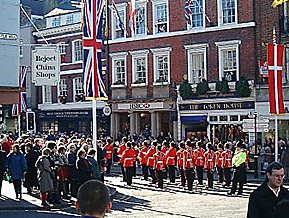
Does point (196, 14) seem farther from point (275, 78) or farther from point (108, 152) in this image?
point (275, 78)

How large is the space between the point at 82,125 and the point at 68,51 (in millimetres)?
6052

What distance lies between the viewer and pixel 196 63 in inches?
1321

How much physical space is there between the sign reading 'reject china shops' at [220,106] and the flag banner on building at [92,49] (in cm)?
1466

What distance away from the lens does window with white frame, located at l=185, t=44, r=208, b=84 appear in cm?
3328

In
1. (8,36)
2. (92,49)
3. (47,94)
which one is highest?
(8,36)

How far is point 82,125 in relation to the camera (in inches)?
1623

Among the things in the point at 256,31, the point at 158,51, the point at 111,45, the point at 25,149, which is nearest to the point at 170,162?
the point at 25,149

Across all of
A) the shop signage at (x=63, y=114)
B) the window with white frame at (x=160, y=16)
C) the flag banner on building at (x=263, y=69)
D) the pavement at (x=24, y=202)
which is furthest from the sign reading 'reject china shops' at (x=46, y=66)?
the shop signage at (x=63, y=114)

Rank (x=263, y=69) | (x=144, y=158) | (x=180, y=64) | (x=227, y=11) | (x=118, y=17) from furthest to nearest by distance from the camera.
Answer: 1. (x=118, y=17)
2. (x=180, y=64)
3. (x=227, y=11)
4. (x=263, y=69)
5. (x=144, y=158)

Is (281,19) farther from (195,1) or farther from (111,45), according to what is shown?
(111,45)

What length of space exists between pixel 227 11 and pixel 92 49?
16256 mm

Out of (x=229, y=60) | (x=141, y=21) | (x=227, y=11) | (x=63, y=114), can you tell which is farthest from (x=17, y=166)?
(x=63, y=114)

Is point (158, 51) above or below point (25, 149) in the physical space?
above

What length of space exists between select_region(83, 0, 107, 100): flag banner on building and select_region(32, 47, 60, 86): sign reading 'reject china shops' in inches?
48.9
